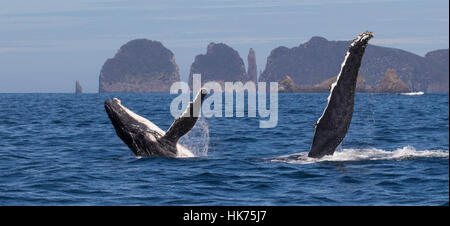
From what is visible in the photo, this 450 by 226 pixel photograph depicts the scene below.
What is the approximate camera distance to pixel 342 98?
11.8 m

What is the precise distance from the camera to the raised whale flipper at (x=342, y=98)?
37.4 ft

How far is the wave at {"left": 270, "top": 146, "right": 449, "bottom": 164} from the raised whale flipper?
123 cm

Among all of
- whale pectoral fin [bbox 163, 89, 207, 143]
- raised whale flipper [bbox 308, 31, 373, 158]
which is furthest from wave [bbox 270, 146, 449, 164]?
whale pectoral fin [bbox 163, 89, 207, 143]

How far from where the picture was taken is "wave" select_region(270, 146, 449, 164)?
1391 centimetres

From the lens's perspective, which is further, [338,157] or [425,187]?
[338,157]

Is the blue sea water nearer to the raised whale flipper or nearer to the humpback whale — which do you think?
the humpback whale

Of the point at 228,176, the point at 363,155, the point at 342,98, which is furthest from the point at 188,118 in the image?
the point at 363,155

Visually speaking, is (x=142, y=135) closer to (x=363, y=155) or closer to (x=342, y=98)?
(x=342, y=98)

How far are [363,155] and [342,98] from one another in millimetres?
3744

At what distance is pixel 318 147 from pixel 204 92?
8.82 feet

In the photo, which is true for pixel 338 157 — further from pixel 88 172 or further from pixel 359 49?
pixel 88 172
